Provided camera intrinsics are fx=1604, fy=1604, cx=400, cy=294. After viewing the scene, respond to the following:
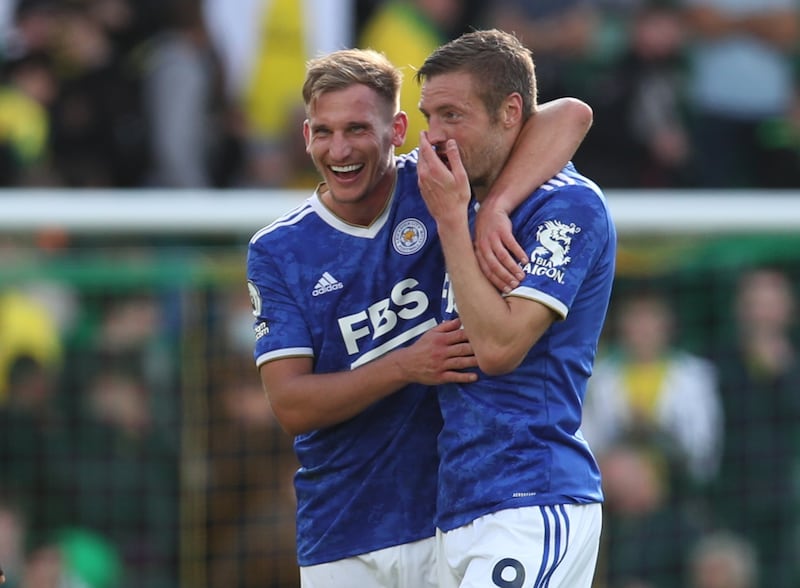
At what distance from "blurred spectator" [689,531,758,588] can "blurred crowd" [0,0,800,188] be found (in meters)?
2.65

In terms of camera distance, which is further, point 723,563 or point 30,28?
point 30,28

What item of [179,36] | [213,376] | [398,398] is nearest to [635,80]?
[179,36]

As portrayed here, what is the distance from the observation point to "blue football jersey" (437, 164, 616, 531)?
171 inches

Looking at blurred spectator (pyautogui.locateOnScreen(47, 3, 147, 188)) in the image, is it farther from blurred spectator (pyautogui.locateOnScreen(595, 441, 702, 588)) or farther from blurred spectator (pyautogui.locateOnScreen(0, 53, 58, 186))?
blurred spectator (pyautogui.locateOnScreen(595, 441, 702, 588))

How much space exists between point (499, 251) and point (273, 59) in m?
5.58

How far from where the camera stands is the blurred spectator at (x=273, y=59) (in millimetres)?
9570

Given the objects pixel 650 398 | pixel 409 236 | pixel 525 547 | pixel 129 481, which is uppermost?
pixel 409 236

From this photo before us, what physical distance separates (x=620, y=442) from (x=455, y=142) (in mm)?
4137

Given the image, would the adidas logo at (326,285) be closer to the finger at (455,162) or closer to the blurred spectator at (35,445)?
the finger at (455,162)

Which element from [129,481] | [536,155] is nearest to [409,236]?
[536,155]

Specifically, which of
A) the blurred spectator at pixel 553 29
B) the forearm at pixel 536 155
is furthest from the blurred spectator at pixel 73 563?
the blurred spectator at pixel 553 29

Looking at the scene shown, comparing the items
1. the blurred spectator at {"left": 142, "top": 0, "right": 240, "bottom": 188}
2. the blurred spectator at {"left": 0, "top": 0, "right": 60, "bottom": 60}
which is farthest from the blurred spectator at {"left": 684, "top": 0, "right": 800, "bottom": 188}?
the blurred spectator at {"left": 0, "top": 0, "right": 60, "bottom": 60}

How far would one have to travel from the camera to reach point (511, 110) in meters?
4.51

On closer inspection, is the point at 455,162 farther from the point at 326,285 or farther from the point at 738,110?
the point at 738,110
